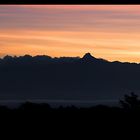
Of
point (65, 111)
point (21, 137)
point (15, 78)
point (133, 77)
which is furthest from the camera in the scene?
point (15, 78)

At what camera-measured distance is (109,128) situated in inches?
92.5

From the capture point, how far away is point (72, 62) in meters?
94.4

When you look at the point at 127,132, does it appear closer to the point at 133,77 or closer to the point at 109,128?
the point at 109,128

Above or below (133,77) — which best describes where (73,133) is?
below

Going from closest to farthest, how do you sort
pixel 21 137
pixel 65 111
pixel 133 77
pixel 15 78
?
pixel 21 137
pixel 65 111
pixel 133 77
pixel 15 78

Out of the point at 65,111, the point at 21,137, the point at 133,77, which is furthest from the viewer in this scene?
the point at 133,77

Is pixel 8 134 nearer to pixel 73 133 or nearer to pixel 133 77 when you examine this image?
pixel 73 133

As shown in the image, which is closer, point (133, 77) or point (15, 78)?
point (133, 77)

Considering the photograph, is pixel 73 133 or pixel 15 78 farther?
pixel 15 78

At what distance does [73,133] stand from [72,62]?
92.1 meters
